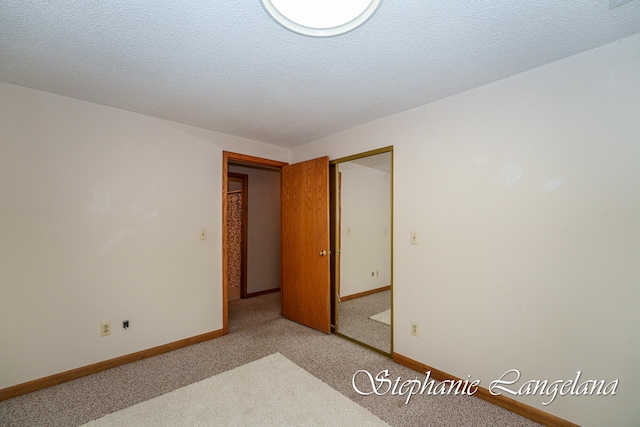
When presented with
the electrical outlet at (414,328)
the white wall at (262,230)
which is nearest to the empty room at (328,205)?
the electrical outlet at (414,328)

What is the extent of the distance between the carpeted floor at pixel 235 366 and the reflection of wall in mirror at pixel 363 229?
4.69 ft

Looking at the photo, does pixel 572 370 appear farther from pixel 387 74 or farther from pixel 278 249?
pixel 278 249

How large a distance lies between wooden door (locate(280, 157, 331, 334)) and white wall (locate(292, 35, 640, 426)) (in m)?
0.95

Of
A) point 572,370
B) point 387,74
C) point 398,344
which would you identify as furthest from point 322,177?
point 572,370

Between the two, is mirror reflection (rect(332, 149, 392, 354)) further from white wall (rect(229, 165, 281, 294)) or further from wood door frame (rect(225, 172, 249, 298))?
wood door frame (rect(225, 172, 249, 298))

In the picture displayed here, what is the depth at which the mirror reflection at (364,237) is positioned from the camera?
4.18 meters

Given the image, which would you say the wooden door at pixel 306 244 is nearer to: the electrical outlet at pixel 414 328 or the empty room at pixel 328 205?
the empty room at pixel 328 205

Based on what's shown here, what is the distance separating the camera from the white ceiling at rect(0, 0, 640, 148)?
1.31m

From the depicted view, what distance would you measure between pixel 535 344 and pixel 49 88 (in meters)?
3.91

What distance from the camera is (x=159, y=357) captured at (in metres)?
2.61

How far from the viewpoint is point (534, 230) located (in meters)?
1.80

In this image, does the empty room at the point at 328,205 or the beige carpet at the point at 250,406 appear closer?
the empty room at the point at 328,205

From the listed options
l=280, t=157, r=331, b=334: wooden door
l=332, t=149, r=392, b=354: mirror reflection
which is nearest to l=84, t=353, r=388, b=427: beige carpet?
l=280, t=157, r=331, b=334: wooden door

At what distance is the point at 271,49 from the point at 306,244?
2228 millimetres
